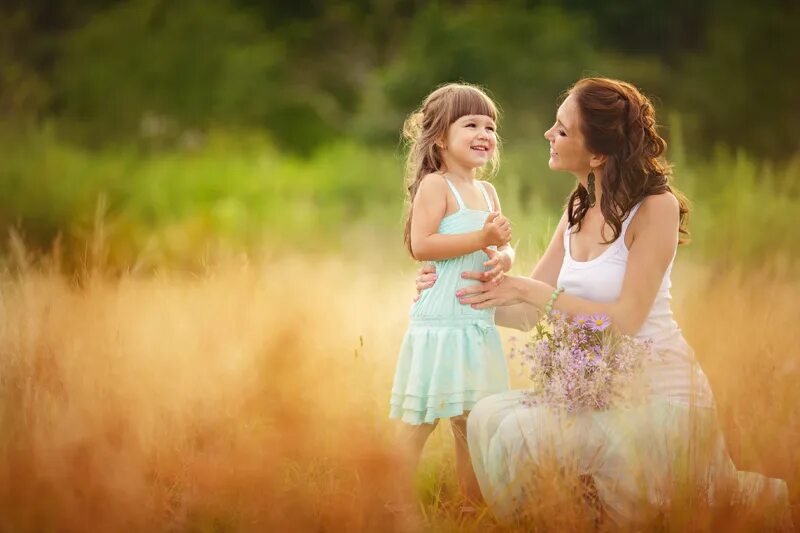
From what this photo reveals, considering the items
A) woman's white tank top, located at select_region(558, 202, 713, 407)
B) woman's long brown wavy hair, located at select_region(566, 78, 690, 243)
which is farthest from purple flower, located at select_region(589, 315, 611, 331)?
woman's long brown wavy hair, located at select_region(566, 78, 690, 243)

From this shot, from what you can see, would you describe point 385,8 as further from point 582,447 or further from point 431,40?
point 582,447

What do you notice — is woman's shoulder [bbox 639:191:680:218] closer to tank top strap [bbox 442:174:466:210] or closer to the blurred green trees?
tank top strap [bbox 442:174:466:210]

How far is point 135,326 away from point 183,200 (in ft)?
31.2

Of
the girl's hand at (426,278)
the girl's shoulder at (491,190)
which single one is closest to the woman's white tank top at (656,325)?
the girl's hand at (426,278)

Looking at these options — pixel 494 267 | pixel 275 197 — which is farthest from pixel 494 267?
pixel 275 197

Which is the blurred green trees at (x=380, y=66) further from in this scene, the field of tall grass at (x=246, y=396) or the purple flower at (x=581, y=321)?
the purple flower at (x=581, y=321)

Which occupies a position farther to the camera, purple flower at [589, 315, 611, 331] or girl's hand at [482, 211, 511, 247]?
girl's hand at [482, 211, 511, 247]

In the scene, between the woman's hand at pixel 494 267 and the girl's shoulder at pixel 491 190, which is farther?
the girl's shoulder at pixel 491 190

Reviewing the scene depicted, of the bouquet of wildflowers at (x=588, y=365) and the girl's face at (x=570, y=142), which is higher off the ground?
the girl's face at (x=570, y=142)

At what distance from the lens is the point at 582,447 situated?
8.93ft

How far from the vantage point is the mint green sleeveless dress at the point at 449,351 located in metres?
3.19

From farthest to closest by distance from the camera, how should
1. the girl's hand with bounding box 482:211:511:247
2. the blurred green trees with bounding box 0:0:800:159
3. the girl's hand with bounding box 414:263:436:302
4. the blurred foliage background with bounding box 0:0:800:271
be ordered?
1. the blurred green trees with bounding box 0:0:800:159
2. the blurred foliage background with bounding box 0:0:800:271
3. the girl's hand with bounding box 414:263:436:302
4. the girl's hand with bounding box 482:211:511:247

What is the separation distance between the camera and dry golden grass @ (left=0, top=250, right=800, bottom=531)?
9.25 ft

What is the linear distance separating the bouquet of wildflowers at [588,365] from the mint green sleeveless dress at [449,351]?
1.29ft
